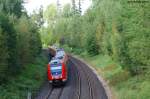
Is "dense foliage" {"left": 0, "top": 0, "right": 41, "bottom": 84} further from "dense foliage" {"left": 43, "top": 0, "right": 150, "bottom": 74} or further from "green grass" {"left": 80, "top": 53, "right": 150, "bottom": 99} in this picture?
"dense foliage" {"left": 43, "top": 0, "right": 150, "bottom": 74}

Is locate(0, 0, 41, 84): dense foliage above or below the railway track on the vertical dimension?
above

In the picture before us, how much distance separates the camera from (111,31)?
50.8 meters

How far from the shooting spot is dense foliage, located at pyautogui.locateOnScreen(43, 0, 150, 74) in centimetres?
2677

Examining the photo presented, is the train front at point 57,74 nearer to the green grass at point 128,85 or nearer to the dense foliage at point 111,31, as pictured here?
the green grass at point 128,85

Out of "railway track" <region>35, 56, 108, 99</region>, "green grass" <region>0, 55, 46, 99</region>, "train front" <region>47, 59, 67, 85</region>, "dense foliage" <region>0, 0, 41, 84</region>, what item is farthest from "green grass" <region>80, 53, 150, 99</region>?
"dense foliage" <region>0, 0, 41, 84</region>

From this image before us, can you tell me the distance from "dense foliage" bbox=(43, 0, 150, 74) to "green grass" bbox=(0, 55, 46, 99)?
10.2m

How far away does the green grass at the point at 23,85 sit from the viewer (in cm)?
3262

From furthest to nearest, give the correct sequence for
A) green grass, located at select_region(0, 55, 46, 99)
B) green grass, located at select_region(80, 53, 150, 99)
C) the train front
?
1. the train front
2. green grass, located at select_region(0, 55, 46, 99)
3. green grass, located at select_region(80, 53, 150, 99)

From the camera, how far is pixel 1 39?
110ft

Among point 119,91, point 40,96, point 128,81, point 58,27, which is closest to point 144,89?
point 119,91

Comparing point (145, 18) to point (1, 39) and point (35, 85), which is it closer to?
point (1, 39)

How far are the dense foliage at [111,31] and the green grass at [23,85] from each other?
1020 centimetres

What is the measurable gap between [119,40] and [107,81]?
205 inches

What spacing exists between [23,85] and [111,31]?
58.3ft
